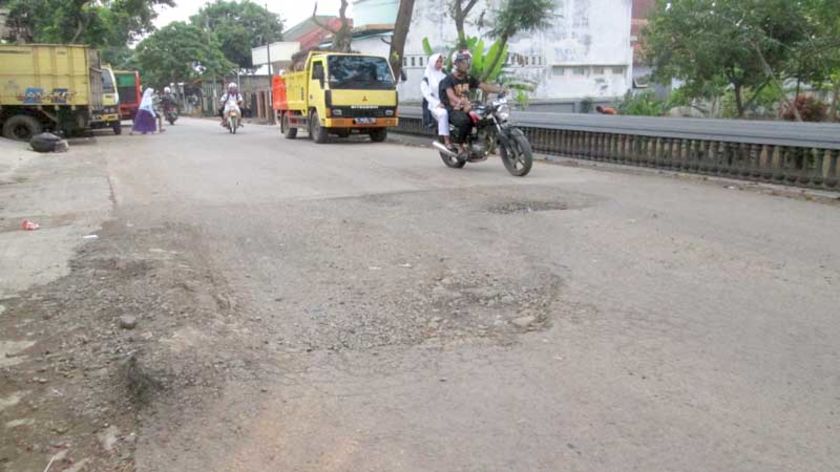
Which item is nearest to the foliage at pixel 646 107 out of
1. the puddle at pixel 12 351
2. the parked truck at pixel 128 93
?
the puddle at pixel 12 351

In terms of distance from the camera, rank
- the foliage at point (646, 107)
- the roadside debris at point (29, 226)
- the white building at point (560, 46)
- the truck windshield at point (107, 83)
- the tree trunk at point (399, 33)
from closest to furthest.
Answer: the roadside debris at point (29, 226)
the foliage at point (646, 107)
the tree trunk at point (399, 33)
the truck windshield at point (107, 83)
the white building at point (560, 46)

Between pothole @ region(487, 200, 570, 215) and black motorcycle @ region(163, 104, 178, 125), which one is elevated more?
black motorcycle @ region(163, 104, 178, 125)

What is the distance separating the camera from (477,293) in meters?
4.97

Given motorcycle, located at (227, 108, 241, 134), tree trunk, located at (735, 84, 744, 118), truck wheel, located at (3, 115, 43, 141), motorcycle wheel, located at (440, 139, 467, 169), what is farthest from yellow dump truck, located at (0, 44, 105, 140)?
tree trunk, located at (735, 84, 744, 118)

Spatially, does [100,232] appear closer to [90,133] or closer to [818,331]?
[818,331]

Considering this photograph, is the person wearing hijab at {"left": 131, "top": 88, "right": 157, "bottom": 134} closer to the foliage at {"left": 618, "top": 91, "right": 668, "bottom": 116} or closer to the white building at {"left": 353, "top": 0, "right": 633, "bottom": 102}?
the white building at {"left": 353, "top": 0, "right": 633, "bottom": 102}

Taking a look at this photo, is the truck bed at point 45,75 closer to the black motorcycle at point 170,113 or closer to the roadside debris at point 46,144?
the roadside debris at point 46,144

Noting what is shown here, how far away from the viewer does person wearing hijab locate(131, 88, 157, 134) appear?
2486 centimetres

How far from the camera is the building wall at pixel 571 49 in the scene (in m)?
32.9

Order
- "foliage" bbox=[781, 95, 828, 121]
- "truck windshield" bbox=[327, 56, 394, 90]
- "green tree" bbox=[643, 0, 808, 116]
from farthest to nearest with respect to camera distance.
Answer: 1. "truck windshield" bbox=[327, 56, 394, 90]
2. "foliage" bbox=[781, 95, 828, 121]
3. "green tree" bbox=[643, 0, 808, 116]

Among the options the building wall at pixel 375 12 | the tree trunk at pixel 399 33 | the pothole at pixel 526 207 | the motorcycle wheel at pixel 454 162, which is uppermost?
the building wall at pixel 375 12

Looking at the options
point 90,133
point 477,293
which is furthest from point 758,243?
point 90,133

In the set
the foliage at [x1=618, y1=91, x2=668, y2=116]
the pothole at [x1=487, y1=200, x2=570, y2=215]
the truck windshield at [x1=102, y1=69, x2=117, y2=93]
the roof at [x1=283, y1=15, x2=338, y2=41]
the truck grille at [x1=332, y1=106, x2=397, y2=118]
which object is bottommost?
the pothole at [x1=487, y1=200, x2=570, y2=215]

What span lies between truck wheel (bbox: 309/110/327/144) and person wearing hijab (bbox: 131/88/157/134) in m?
8.40
